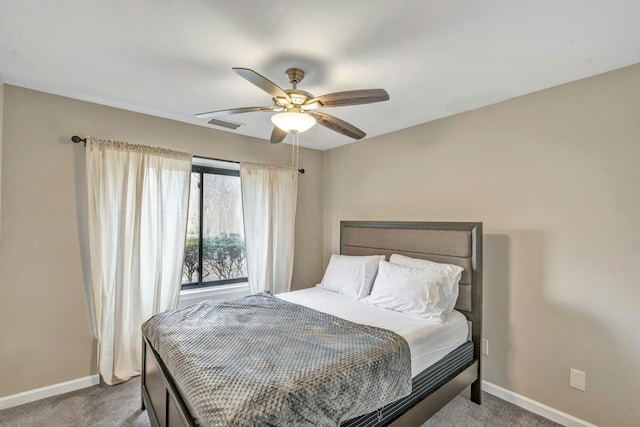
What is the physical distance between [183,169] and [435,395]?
116 inches

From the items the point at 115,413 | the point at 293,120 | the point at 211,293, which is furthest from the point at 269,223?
the point at 115,413

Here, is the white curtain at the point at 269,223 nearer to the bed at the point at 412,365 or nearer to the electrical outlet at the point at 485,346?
the bed at the point at 412,365

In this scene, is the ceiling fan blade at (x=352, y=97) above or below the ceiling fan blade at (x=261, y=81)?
below

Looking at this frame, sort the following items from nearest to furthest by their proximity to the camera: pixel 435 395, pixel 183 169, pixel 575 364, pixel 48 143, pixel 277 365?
pixel 277 365, pixel 435 395, pixel 575 364, pixel 48 143, pixel 183 169

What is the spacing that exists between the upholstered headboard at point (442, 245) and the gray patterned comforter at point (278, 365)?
1.00m

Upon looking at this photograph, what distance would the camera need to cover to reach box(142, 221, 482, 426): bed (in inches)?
66.6

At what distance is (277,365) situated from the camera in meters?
1.52

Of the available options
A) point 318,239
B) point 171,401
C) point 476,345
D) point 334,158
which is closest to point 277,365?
point 171,401

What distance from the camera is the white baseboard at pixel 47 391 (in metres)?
2.31

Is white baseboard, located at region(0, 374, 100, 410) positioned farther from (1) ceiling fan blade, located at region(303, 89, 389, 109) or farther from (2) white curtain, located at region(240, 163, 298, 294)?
(1) ceiling fan blade, located at region(303, 89, 389, 109)

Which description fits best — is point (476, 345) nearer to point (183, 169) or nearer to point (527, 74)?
point (527, 74)

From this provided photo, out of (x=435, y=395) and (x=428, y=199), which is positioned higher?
(x=428, y=199)

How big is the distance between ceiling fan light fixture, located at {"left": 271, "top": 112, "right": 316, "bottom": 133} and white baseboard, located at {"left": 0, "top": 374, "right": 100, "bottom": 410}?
2.74 metres

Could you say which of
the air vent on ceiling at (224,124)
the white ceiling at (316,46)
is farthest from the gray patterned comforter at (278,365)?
the air vent on ceiling at (224,124)
